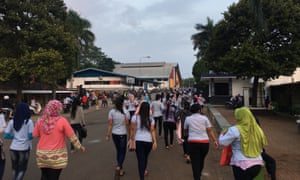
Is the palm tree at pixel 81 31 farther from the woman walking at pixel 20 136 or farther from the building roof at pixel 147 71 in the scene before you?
the woman walking at pixel 20 136

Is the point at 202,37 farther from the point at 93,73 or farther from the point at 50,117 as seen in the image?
the point at 50,117

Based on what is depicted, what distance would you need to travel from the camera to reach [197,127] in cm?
536

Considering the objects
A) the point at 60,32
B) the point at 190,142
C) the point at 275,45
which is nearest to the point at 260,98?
the point at 275,45

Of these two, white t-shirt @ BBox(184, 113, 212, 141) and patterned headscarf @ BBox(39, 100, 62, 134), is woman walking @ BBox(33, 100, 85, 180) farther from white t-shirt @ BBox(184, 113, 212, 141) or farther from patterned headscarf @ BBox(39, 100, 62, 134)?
white t-shirt @ BBox(184, 113, 212, 141)

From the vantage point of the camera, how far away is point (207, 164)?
7438mm

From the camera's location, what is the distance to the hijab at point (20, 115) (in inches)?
187

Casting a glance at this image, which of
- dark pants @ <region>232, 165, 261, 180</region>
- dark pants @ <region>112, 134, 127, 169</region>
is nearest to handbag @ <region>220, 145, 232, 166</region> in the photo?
dark pants @ <region>232, 165, 261, 180</region>

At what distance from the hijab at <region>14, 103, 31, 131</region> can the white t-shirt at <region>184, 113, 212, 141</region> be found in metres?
2.87

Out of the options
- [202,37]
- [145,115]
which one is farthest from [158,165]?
[202,37]

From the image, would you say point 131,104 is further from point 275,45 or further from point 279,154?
point 275,45

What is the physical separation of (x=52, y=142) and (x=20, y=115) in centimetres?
109

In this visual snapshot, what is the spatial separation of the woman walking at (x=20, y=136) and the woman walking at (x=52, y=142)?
815 millimetres

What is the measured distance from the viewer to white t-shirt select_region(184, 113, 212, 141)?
531 cm

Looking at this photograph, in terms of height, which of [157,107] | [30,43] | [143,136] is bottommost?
[143,136]
